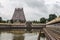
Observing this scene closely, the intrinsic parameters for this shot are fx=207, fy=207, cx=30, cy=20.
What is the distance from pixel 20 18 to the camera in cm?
11156

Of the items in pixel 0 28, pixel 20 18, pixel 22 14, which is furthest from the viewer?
pixel 22 14

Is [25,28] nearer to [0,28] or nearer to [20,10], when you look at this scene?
[0,28]

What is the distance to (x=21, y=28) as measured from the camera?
65375 mm

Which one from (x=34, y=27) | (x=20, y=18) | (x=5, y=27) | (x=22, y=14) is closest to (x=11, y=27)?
(x=5, y=27)

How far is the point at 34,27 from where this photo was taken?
6562cm

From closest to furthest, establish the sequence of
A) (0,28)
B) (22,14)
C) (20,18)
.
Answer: (0,28) → (20,18) → (22,14)

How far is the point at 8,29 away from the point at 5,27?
2.36 meters

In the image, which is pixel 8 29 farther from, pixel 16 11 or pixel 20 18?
pixel 16 11

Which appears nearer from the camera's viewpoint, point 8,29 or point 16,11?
point 8,29

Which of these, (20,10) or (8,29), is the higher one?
(20,10)

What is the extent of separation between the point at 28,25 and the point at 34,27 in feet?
6.91

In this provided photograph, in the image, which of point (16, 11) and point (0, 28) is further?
point (16, 11)

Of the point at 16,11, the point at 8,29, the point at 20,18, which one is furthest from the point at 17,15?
the point at 8,29

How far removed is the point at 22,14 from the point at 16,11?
156 inches
